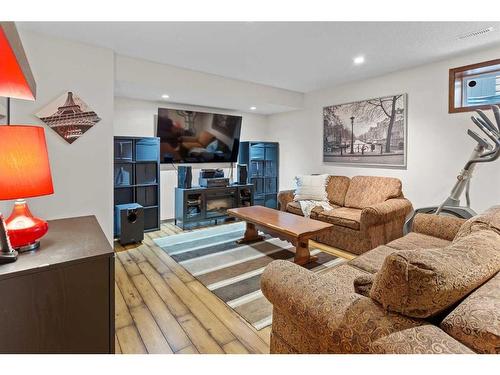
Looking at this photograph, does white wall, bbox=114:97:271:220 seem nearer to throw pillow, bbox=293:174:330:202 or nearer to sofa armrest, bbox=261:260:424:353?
throw pillow, bbox=293:174:330:202

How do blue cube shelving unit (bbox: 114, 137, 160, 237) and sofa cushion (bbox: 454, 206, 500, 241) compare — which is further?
blue cube shelving unit (bbox: 114, 137, 160, 237)

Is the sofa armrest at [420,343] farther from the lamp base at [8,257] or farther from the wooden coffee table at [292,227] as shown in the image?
the wooden coffee table at [292,227]

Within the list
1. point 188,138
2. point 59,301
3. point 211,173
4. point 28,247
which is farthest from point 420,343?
point 188,138

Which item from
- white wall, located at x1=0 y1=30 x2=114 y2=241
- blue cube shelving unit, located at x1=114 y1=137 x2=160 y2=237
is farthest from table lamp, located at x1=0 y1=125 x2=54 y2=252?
blue cube shelving unit, located at x1=114 y1=137 x2=160 y2=237

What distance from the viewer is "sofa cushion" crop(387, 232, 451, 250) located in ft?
7.41

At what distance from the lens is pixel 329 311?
1072 mm

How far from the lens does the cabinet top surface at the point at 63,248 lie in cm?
115

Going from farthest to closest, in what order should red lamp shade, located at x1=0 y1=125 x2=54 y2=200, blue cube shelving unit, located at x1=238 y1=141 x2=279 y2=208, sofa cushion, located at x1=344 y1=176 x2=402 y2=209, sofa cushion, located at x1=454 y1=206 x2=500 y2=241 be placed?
1. blue cube shelving unit, located at x1=238 y1=141 x2=279 y2=208
2. sofa cushion, located at x1=344 y1=176 x2=402 y2=209
3. sofa cushion, located at x1=454 y1=206 x2=500 y2=241
4. red lamp shade, located at x1=0 y1=125 x2=54 y2=200

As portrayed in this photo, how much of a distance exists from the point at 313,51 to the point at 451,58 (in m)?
1.66

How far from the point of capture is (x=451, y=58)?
3.20 m

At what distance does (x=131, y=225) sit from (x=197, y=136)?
1.95 metres

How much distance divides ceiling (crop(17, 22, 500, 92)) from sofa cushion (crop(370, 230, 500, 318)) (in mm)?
2192

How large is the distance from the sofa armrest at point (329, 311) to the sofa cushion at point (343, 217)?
2089 millimetres
